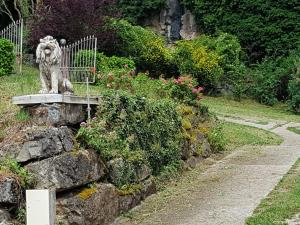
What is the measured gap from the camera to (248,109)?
2450 centimetres

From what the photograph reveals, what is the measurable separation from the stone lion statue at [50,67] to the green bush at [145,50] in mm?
16395

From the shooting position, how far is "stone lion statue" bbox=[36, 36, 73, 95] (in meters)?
8.37

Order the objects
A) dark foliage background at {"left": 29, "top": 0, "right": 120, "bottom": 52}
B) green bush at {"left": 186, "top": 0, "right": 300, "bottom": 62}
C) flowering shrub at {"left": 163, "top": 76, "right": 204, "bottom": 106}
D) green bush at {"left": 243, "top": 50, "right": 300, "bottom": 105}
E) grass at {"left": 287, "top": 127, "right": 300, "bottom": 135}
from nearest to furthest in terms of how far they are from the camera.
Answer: flowering shrub at {"left": 163, "top": 76, "right": 204, "bottom": 106}, grass at {"left": 287, "top": 127, "right": 300, "bottom": 135}, dark foliage background at {"left": 29, "top": 0, "right": 120, "bottom": 52}, green bush at {"left": 243, "top": 50, "right": 300, "bottom": 105}, green bush at {"left": 186, "top": 0, "right": 300, "bottom": 62}

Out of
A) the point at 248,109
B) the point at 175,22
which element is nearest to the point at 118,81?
the point at 248,109

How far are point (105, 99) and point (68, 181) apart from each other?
208 centimetres

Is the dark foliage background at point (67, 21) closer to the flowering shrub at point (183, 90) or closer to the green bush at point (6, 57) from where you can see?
the green bush at point (6, 57)

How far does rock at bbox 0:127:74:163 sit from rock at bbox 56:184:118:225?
614 mm

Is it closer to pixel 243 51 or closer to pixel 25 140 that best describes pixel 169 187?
pixel 25 140

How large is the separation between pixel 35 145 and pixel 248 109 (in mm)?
17739

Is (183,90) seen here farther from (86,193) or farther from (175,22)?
(175,22)

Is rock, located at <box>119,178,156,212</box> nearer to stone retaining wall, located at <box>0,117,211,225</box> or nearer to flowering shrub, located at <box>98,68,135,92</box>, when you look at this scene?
stone retaining wall, located at <box>0,117,211,225</box>

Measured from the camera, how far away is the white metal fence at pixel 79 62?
12.8 meters

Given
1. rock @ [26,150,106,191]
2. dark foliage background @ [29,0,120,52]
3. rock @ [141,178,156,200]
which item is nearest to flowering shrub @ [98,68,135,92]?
rock @ [141,178,156,200]

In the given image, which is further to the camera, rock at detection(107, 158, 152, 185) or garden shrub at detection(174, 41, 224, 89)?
garden shrub at detection(174, 41, 224, 89)
